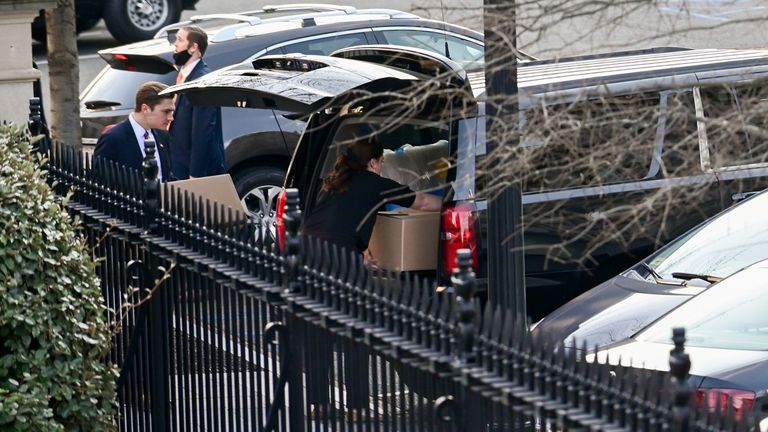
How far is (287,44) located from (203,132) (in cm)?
322

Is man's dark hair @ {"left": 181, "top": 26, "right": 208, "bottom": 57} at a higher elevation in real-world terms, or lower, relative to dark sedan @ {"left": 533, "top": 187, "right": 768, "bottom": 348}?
higher

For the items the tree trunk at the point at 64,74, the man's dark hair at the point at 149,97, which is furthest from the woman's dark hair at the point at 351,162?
the tree trunk at the point at 64,74

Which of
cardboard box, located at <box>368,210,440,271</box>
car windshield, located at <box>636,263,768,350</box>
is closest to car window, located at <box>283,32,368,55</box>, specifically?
cardboard box, located at <box>368,210,440,271</box>

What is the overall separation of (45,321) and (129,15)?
16.5m

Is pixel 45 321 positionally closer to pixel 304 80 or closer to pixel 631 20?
pixel 631 20

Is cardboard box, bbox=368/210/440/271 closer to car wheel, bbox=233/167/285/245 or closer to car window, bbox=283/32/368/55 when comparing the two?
car wheel, bbox=233/167/285/245

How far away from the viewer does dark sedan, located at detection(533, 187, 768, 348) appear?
7.35 m

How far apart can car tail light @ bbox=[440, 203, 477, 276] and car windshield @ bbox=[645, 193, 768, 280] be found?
42.4 inches

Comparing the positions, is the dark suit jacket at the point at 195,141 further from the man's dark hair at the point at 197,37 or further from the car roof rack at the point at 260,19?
the car roof rack at the point at 260,19

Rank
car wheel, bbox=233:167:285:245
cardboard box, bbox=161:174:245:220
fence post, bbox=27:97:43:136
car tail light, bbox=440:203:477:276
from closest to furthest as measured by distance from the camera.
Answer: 1. fence post, bbox=27:97:43:136
2. cardboard box, bbox=161:174:245:220
3. car tail light, bbox=440:203:477:276
4. car wheel, bbox=233:167:285:245

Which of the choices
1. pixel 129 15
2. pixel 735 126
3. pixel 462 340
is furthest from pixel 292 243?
pixel 129 15

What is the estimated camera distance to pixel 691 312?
6.87 m

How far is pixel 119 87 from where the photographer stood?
43.0 feet

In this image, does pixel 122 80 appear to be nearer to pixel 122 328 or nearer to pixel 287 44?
pixel 287 44
